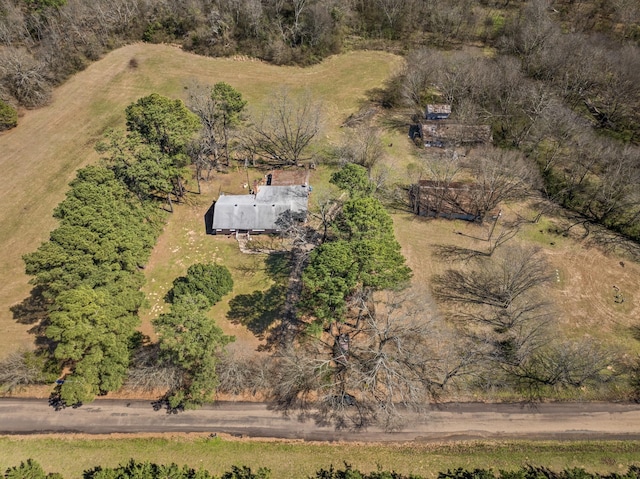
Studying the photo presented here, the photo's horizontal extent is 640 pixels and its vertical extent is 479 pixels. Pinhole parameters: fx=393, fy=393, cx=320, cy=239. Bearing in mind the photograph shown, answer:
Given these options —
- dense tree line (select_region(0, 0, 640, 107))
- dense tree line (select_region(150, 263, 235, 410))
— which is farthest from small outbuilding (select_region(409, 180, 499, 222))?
dense tree line (select_region(0, 0, 640, 107))

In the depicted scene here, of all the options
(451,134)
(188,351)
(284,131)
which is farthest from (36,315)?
(451,134)

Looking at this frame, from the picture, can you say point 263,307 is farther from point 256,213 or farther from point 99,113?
point 99,113

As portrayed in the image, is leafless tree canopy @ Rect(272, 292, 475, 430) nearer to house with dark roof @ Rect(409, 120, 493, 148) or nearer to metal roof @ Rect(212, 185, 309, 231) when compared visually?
metal roof @ Rect(212, 185, 309, 231)

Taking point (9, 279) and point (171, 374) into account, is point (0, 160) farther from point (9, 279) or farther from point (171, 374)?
point (171, 374)

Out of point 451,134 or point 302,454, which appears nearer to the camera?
point 302,454

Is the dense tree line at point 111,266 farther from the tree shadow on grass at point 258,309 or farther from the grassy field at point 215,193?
the grassy field at point 215,193
